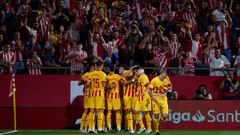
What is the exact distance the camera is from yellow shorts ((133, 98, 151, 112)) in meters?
26.6

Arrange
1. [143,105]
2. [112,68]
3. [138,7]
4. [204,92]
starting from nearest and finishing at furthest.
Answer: [143,105] < [112,68] < [204,92] < [138,7]

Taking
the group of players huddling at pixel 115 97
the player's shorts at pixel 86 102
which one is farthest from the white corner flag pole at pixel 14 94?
the group of players huddling at pixel 115 97

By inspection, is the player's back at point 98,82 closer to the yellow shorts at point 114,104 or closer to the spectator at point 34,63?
the yellow shorts at point 114,104

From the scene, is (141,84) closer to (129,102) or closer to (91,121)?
(129,102)

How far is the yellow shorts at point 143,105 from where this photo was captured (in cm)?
2662

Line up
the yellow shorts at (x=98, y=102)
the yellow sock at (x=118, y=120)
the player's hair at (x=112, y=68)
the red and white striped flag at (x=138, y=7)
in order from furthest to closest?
the red and white striped flag at (x=138, y=7) < the player's hair at (x=112, y=68) < the yellow sock at (x=118, y=120) < the yellow shorts at (x=98, y=102)

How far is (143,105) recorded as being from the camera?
26.7m

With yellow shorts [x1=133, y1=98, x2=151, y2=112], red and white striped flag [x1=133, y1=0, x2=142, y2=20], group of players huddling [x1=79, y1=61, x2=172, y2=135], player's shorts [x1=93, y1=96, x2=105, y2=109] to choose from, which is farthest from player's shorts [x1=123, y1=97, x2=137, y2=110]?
red and white striped flag [x1=133, y1=0, x2=142, y2=20]

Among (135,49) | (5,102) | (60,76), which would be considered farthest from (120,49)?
(5,102)

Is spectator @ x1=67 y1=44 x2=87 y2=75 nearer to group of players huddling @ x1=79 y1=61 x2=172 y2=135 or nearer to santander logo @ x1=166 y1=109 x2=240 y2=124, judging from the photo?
group of players huddling @ x1=79 y1=61 x2=172 y2=135

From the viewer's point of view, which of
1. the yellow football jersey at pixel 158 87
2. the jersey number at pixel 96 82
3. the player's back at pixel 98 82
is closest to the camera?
the yellow football jersey at pixel 158 87

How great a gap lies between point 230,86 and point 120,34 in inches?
182

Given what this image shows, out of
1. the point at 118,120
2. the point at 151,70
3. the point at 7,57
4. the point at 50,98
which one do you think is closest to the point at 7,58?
the point at 7,57

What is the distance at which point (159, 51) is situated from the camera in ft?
93.6
